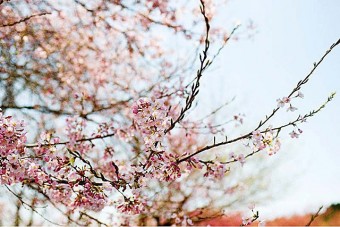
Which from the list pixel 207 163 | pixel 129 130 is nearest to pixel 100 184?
pixel 207 163

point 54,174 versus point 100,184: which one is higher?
point 54,174

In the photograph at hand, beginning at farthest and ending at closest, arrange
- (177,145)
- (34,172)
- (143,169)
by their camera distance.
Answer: (177,145)
(34,172)
(143,169)

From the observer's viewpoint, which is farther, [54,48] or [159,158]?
[54,48]

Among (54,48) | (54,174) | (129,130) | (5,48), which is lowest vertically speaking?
(54,174)

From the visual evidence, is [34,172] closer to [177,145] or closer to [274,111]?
[274,111]

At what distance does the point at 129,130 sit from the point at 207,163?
85.3 inches

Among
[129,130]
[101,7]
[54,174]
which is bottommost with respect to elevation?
[54,174]

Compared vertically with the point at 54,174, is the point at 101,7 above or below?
above

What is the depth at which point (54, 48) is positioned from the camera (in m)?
7.43

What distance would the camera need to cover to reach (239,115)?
577 cm

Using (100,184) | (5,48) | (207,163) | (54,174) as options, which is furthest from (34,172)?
(5,48)

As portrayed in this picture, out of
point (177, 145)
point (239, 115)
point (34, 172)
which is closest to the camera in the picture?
point (34, 172)

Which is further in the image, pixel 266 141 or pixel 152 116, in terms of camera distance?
pixel 266 141

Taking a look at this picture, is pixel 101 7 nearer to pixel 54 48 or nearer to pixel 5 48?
pixel 54 48
